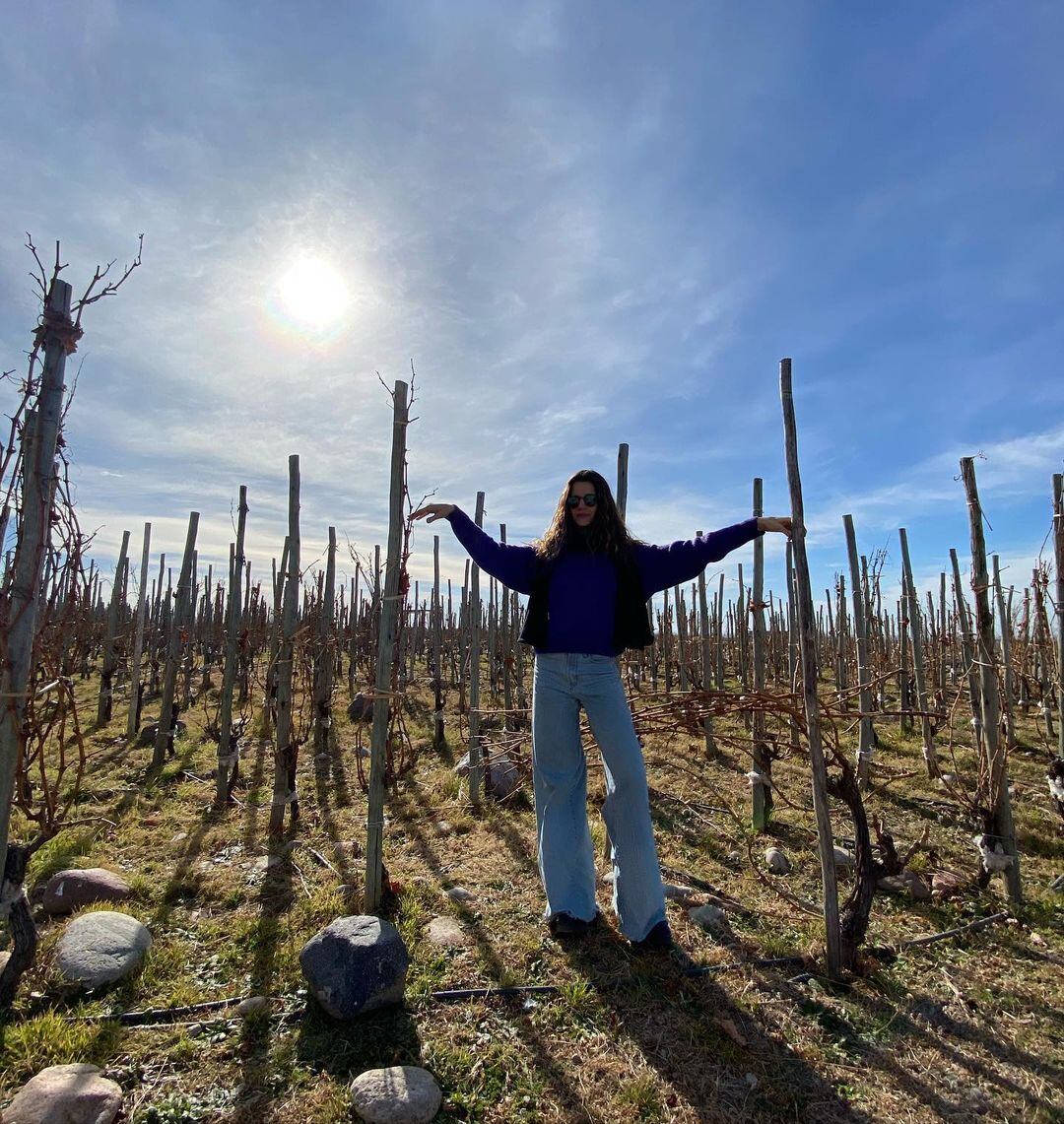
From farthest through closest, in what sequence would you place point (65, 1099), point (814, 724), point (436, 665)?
point (436, 665), point (814, 724), point (65, 1099)

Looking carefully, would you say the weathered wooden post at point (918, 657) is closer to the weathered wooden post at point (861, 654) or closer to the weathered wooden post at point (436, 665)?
the weathered wooden post at point (861, 654)

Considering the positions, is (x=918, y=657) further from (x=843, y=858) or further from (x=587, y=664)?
(x=587, y=664)

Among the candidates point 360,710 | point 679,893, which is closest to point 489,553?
point 679,893

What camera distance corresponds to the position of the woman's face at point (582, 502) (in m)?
2.86

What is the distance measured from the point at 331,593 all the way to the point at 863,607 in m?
6.36

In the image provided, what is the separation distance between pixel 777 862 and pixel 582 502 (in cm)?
266

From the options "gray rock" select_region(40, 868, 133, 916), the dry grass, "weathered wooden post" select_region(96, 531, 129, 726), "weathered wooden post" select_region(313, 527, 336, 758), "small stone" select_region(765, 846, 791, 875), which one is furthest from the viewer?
"weathered wooden post" select_region(96, 531, 129, 726)

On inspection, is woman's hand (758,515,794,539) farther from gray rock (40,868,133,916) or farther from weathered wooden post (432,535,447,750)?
weathered wooden post (432,535,447,750)

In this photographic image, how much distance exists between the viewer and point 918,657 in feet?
22.2

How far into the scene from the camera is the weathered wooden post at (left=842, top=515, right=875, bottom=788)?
5418 millimetres

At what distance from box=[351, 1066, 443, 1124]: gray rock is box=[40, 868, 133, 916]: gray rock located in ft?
7.31

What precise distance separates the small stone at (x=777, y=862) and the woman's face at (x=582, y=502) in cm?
255

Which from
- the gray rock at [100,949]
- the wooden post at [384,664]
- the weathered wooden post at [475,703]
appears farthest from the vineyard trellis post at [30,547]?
the weathered wooden post at [475,703]

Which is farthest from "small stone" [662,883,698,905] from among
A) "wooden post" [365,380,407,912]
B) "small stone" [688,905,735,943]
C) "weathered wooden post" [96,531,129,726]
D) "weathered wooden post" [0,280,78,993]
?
"weathered wooden post" [96,531,129,726]
